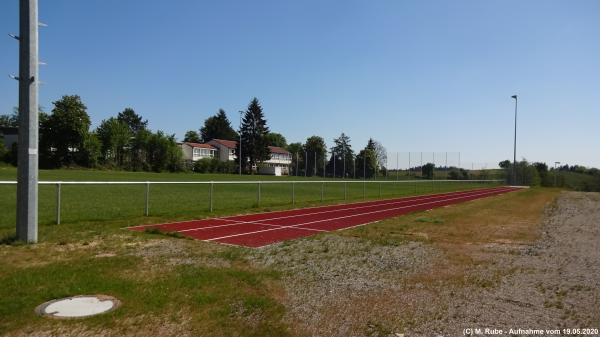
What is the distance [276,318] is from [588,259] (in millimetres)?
6524

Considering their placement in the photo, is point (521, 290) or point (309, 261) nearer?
point (521, 290)

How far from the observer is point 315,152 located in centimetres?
10844

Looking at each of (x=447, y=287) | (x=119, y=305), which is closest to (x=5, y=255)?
(x=119, y=305)

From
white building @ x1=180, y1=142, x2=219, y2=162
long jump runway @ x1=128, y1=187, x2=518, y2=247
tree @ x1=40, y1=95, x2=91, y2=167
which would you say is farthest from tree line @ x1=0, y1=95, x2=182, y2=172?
long jump runway @ x1=128, y1=187, x2=518, y2=247

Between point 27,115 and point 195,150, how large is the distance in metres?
95.6

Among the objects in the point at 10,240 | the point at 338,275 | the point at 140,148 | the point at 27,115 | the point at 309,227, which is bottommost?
the point at 309,227

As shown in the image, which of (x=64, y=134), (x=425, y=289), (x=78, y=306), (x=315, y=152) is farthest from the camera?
(x=315, y=152)

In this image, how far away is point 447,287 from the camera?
6.17 m

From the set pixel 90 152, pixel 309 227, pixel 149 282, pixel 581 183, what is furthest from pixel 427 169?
pixel 149 282

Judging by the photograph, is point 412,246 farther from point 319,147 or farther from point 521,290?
point 319,147

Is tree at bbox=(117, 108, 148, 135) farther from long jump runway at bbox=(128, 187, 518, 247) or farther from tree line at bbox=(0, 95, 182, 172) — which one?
long jump runway at bbox=(128, 187, 518, 247)

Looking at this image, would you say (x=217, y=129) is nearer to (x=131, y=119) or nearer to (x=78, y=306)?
(x=131, y=119)

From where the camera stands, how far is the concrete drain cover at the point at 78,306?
190 inches

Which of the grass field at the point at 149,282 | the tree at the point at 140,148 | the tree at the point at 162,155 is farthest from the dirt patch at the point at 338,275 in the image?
the tree at the point at 140,148
